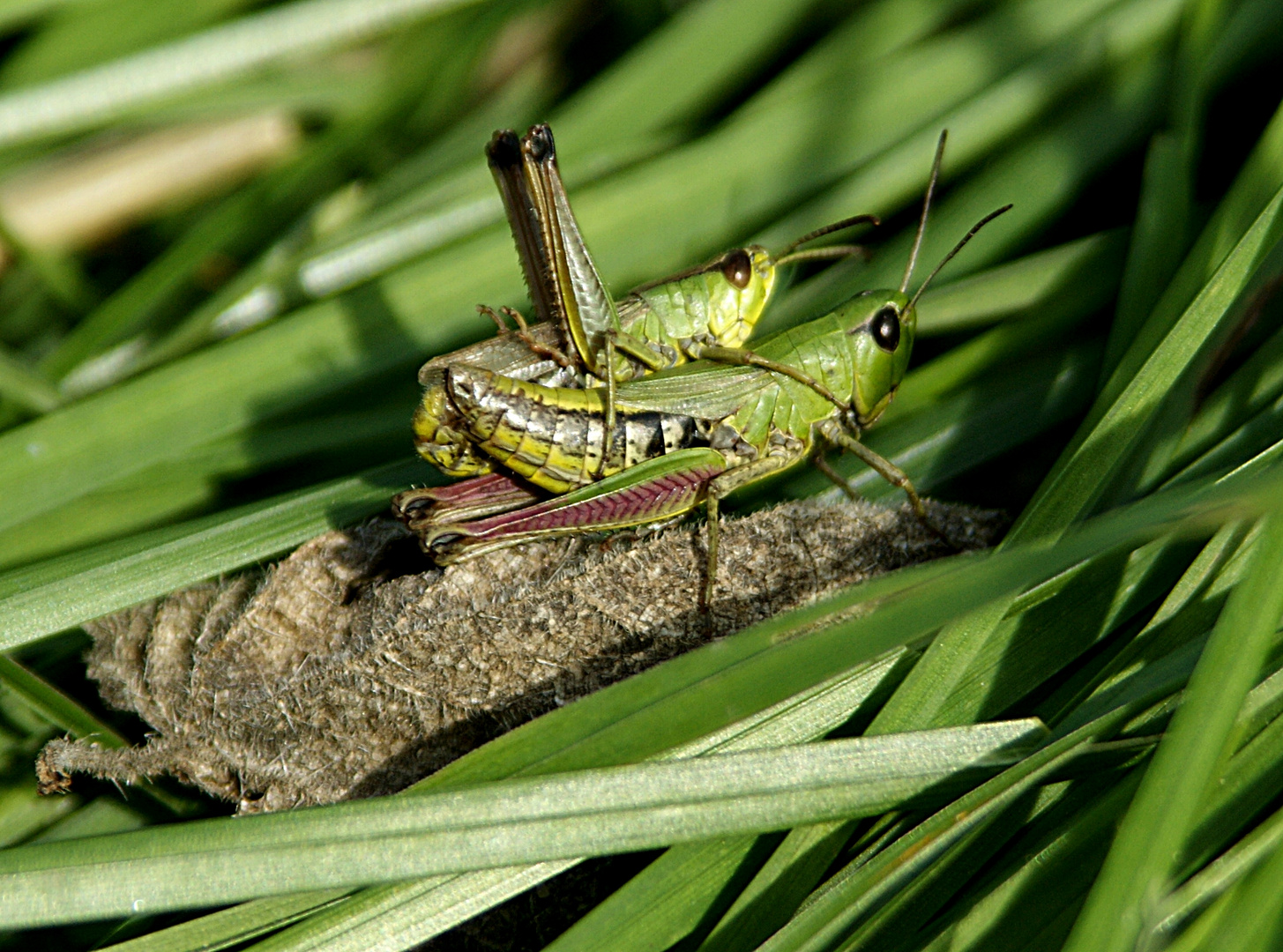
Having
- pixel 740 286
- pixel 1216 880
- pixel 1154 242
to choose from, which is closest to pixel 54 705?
pixel 740 286

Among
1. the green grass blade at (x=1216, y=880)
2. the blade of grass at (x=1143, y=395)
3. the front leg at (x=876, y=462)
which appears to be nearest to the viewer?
the green grass blade at (x=1216, y=880)

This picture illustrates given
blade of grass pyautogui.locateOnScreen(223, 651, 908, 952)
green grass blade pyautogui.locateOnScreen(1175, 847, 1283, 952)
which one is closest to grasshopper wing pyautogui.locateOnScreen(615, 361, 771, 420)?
blade of grass pyautogui.locateOnScreen(223, 651, 908, 952)

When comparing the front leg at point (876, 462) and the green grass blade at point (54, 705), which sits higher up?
the green grass blade at point (54, 705)

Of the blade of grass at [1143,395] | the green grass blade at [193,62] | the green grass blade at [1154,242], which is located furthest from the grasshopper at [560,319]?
the blade of grass at [1143,395]

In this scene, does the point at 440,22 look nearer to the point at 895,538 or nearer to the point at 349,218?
the point at 349,218

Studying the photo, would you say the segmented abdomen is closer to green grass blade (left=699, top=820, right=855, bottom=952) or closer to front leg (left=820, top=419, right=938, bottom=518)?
front leg (left=820, top=419, right=938, bottom=518)

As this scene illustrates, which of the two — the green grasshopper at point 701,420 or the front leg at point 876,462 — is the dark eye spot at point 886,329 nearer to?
the green grasshopper at point 701,420
